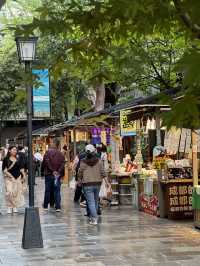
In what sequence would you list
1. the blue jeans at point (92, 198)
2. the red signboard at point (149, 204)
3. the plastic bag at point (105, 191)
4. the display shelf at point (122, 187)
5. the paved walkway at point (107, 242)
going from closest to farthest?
the paved walkway at point (107, 242)
the blue jeans at point (92, 198)
the red signboard at point (149, 204)
the plastic bag at point (105, 191)
the display shelf at point (122, 187)

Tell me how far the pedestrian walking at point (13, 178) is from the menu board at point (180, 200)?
4142 millimetres

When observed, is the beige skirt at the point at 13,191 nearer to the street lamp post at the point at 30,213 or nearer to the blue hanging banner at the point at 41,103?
the blue hanging banner at the point at 41,103

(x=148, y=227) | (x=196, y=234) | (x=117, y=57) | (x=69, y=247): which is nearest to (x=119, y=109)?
(x=148, y=227)

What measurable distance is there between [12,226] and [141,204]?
3.98 metres

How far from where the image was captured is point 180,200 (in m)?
13.5

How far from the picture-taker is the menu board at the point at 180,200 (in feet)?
44.2

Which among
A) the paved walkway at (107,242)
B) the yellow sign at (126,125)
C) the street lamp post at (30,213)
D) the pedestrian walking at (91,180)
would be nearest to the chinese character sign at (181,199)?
the paved walkway at (107,242)

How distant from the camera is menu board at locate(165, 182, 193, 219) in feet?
44.2

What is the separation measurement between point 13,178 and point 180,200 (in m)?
4.50

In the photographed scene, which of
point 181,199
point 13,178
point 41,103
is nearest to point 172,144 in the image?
point 181,199

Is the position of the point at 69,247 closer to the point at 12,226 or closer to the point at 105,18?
the point at 12,226

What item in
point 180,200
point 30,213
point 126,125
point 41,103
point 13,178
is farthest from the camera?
point 126,125

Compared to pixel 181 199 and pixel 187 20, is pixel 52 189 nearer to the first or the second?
pixel 181 199

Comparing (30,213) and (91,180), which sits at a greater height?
(91,180)
